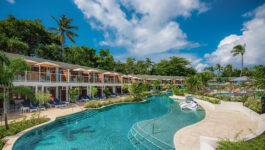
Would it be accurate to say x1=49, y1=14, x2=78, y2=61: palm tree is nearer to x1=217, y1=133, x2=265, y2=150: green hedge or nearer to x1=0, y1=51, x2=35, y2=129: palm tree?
x1=0, y1=51, x2=35, y2=129: palm tree

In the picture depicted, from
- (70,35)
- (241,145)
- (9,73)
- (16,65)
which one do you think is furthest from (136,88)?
(70,35)

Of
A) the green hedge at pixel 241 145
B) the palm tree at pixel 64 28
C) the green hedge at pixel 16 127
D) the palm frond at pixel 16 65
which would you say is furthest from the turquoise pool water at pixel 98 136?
the palm tree at pixel 64 28

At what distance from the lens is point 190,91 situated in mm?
28594

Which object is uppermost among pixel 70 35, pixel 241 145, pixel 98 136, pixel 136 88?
pixel 70 35

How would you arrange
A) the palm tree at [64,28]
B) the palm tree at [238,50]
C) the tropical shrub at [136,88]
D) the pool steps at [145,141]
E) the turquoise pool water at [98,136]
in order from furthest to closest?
the palm tree at [238,50] → the palm tree at [64,28] → the tropical shrub at [136,88] → the turquoise pool water at [98,136] → the pool steps at [145,141]

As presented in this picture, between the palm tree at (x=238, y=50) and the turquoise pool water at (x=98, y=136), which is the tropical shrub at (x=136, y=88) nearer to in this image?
the turquoise pool water at (x=98, y=136)

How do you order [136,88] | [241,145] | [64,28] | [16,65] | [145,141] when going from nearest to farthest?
[241,145], [145,141], [16,65], [136,88], [64,28]

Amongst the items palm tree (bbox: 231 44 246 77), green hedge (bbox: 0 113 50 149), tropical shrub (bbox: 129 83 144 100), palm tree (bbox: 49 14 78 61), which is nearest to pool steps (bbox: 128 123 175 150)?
green hedge (bbox: 0 113 50 149)

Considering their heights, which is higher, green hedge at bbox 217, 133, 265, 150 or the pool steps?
green hedge at bbox 217, 133, 265, 150

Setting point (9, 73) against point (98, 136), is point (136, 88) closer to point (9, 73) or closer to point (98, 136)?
point (98, 136)

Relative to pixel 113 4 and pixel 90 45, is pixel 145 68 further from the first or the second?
pixel 113 4

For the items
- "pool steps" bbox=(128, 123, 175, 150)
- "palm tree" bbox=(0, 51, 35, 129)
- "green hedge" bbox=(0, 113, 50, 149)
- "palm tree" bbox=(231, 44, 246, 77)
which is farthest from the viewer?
"palm tree" bbox=(231, 44, 246, 77)

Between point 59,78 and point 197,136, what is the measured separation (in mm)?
17766

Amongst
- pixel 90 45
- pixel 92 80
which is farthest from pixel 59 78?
pixel 90 45
